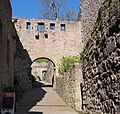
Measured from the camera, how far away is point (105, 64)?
4.83 m

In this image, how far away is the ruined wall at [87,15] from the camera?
20188 millimetres

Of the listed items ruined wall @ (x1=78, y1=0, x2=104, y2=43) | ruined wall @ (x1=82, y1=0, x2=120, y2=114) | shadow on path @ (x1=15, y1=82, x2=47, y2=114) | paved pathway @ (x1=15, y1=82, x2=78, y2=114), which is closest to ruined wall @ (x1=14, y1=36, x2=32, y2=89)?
shadow on path @ (x1=15, y1=82, x2=47, y2=114)

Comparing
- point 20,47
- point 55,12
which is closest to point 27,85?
point 20,47

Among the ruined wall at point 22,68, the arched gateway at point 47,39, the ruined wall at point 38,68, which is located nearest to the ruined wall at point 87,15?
the arched gateway at point 47,39

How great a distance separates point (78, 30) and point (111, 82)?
19.6 m

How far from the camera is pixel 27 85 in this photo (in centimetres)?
2194

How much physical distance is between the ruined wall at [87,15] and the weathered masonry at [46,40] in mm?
1603

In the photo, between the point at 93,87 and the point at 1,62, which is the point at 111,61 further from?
the point at 1,62

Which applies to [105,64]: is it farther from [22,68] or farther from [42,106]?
[22,68]

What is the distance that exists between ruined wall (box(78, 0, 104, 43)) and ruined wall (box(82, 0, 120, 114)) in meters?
14.3

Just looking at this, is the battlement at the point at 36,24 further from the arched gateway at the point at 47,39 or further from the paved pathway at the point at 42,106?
the paved pathway at the point at 42,106

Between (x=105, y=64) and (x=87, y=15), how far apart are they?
57.2 feet

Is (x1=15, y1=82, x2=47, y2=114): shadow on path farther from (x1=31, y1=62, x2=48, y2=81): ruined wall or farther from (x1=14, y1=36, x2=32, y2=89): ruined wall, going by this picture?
(x1=31, y1=62, x2=48, y2=81): ruined wall

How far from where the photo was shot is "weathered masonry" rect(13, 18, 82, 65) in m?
23.1
